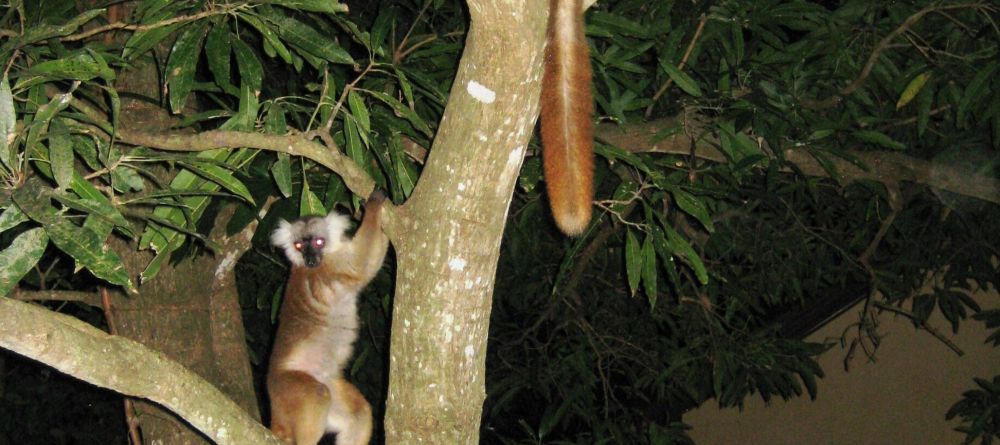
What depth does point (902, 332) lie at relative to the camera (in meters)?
6.74

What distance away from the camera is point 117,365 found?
192 centimetres

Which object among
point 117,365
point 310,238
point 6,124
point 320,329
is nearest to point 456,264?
point 117,365

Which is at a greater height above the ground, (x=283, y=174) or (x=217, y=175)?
(x=217, y=175)

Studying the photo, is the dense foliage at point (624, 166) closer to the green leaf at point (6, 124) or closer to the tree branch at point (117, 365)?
the green leaf at point (6, 124)

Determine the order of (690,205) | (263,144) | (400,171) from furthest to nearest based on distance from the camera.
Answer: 1. (690,205)
2. (400,171)
3. (263,144)

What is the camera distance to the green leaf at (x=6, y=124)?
1951mm

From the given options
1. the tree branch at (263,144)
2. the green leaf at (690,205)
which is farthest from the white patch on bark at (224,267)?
the green leaf at (690,205)

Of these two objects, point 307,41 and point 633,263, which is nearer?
point 307,41

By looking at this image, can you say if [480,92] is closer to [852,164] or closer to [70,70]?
[70,70]

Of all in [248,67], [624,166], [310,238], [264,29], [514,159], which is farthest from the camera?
[310,238]

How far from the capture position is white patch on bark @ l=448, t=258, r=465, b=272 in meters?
2.25

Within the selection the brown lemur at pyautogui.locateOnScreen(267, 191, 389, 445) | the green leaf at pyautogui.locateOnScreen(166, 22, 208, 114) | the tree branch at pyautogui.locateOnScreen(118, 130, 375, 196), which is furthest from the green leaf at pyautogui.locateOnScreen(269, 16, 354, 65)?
the brown lemur at pyautogui.locateOnScreen(267, 191, 389, 445)

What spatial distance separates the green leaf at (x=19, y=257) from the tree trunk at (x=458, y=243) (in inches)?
31.6

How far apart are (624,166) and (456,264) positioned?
2026 millimetres
